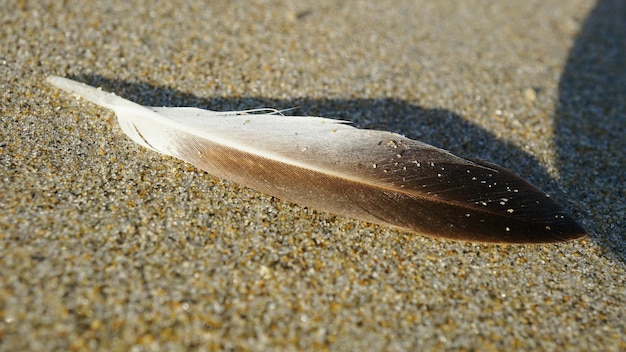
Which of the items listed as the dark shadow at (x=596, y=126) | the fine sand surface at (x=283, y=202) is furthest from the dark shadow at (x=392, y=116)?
the dark shadow at (x=596, y=126)

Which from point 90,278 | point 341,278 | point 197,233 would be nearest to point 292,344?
point 341,278

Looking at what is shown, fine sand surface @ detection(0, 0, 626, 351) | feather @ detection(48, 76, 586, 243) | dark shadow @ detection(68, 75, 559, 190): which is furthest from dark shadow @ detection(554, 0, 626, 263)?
feather @ detection(48, 76, 586, 243)

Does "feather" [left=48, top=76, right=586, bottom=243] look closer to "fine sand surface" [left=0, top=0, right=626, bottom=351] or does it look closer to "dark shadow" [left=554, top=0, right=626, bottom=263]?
"fine sand surface" [left=0, top=0, right=626, bottom=351]

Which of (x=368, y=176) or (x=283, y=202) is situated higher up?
(x=368, y=176)

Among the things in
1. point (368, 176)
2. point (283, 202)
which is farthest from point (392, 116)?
point (283, 202)

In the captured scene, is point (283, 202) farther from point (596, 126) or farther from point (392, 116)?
point (596, 126)

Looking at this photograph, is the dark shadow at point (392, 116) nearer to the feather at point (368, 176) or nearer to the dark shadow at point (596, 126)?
the dark shadow at point (596, 126)
